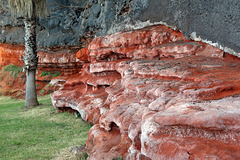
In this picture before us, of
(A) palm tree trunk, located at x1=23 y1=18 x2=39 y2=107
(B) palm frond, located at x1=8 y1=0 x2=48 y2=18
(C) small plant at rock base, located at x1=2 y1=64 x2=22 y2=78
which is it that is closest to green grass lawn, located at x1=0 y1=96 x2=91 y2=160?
(A) palm tree trunk, located at x1=23 y1=18 x2=39 y2=107

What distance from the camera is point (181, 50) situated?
4.22 metres

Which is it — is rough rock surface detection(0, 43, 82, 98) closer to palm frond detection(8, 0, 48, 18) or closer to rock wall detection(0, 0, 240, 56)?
rock wall detection(0, 0, 240, 56)

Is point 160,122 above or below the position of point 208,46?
below

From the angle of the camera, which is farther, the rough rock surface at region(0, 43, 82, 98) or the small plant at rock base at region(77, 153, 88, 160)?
the rough rock surface at region(0, 43, 82, 98)

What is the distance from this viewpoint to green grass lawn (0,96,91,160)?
4230 mm

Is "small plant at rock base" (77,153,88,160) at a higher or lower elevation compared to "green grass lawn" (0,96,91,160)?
higher

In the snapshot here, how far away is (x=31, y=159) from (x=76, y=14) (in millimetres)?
10105

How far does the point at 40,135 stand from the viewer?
536 cm

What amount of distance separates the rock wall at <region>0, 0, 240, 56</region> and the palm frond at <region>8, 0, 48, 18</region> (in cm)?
208

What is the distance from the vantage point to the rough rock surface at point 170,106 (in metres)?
1.71

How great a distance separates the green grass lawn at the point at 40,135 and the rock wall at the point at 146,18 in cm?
334

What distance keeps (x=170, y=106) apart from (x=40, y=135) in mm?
4175

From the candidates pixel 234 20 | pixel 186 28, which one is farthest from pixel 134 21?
pixel 234 20

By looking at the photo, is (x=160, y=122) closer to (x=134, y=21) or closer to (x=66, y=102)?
(x=134, y=21)
